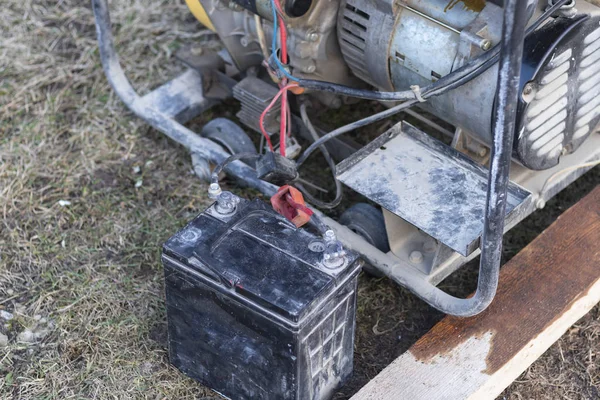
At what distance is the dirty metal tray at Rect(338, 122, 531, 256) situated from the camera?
2090 millimetres

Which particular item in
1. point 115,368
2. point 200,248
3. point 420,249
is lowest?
point 115,368

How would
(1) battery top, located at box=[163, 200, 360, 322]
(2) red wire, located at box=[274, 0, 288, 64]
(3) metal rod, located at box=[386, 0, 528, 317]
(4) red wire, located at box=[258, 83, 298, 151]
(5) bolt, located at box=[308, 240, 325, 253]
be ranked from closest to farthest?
(3) metal rod, located at box=[386, 0, 528, 317]
(1) battery top, located at box=[163, 200, 360, 322]
(5) bolt, located at box=[308, 240, 325, 253]
(2) red wire, located at box=[274, 0, 288, 64]
(4) red wire, located at box=[258, 83, 298, 151]

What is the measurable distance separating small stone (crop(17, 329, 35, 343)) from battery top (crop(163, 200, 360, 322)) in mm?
628

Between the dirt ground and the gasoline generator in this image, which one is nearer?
the gasoline generator

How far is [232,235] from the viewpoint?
1952 millimetres

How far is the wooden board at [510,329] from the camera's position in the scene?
6.64ft

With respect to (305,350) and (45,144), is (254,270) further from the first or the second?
(45,144)

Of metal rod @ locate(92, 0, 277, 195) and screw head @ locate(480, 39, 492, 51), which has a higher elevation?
screw head @ locate(480, 39, 492, 51)

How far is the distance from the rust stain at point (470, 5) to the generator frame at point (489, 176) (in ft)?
1.35

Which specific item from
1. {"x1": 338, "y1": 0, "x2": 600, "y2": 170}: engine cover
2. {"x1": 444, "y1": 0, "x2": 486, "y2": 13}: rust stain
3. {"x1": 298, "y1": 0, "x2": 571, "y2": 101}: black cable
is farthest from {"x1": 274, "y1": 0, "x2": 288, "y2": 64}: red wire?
{"x1": 444, "y1": 0, "x2": 486, "y2": 13}: rust stain

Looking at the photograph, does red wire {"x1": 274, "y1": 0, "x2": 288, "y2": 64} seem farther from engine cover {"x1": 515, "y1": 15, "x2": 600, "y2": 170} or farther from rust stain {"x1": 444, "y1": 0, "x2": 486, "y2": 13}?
engine cover {"x1": 515, "y1": 15, "x2": 600, "y2": 170}

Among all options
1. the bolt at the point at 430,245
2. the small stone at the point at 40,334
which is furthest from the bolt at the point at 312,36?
the small stone at the point at 40,334

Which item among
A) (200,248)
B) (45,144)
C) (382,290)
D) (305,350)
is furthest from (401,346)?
(45,144)

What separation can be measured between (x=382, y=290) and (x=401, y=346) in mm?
196
